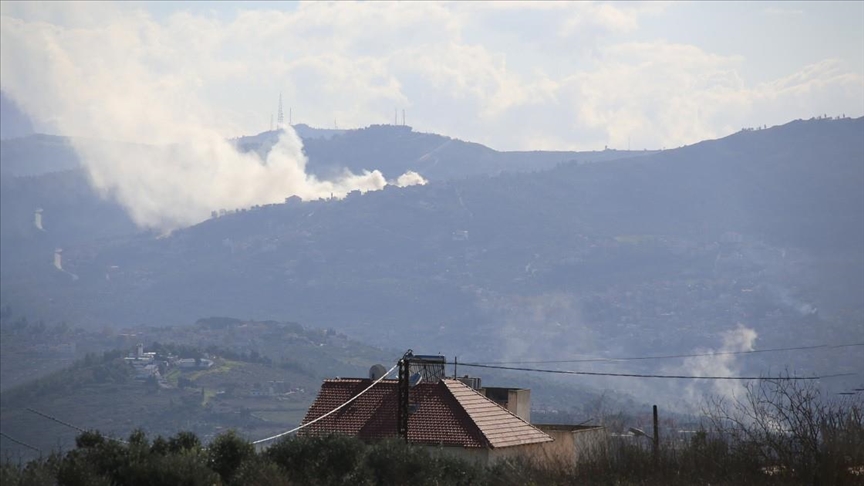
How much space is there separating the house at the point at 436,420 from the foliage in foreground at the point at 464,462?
3323 millimetres

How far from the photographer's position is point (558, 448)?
49781mm

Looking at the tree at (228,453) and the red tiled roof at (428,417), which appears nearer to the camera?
the tree at (228,453)

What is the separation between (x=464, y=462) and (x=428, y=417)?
320 inches

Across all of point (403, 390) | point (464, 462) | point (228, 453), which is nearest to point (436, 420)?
point (464, 462)

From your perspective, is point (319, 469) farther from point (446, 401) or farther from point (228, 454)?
point (446, 401)

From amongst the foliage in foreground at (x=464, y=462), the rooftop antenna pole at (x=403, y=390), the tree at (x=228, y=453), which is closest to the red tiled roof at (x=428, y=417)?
the foliage in foreground at (x=464, y=462)

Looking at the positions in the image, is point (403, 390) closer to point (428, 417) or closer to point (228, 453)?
point (228, 453)

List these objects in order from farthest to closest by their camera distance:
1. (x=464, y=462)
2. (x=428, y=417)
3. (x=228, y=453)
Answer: (x=428, y=417)
(x=464, y=462)
(x=228, y=453)

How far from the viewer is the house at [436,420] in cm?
4714

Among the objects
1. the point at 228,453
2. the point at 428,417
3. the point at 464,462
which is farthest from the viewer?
the point at 428,417

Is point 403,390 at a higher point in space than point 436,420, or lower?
higher

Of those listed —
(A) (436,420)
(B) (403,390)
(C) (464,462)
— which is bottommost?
(C) (464,462)

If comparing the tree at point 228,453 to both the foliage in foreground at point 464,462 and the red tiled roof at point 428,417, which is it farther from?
the red tiled roof at point 428,417

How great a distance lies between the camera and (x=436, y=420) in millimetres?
49438
